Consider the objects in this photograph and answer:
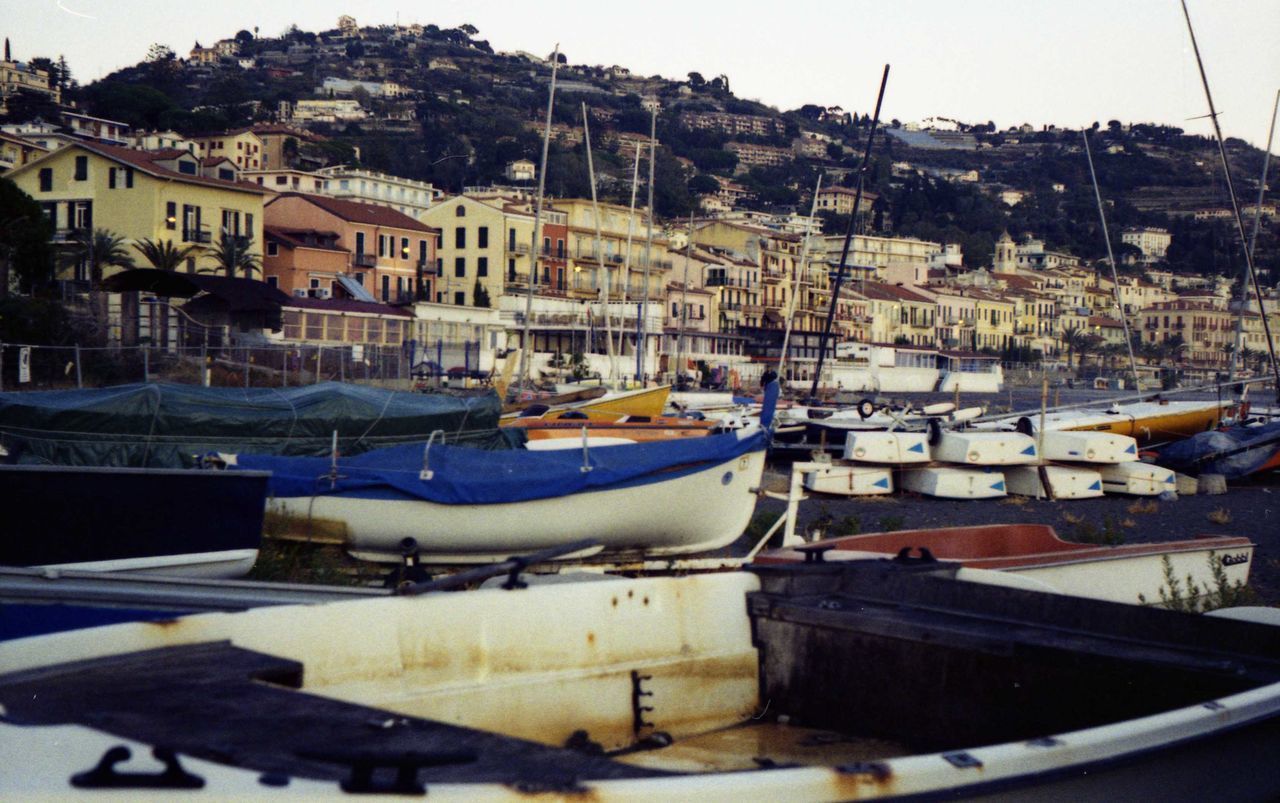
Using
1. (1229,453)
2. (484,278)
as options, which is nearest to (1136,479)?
(1229,453)

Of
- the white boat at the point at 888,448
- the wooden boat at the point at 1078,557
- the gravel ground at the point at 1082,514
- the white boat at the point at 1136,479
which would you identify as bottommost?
the gravel ground at the point at 1082,514

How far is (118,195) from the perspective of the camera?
190ft

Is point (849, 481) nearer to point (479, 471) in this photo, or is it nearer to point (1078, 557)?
point (479, 471)

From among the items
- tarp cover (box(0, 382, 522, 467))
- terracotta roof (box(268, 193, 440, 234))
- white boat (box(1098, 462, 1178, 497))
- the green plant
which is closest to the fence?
tarp cover (box(0, 382, 522, 467))

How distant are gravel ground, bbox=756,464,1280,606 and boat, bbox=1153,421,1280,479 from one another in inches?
54.9

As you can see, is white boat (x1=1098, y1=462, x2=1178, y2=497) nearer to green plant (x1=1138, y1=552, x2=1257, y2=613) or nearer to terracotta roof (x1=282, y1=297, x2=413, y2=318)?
green plant (x1=1138, y1=552, x2=1257, y2=613)

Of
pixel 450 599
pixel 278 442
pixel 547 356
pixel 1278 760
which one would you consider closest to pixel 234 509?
pixel 278 442

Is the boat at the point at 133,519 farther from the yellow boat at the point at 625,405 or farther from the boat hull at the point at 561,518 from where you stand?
the yellow boat at the point at 625,405

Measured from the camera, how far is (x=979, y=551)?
11.3 meters

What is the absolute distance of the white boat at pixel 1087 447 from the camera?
80.7 ft

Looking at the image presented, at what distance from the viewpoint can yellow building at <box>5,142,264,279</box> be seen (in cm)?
5759

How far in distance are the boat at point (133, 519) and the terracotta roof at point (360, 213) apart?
63.0 m

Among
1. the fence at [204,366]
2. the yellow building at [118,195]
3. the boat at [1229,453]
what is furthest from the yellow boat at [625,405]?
the yellow building at [118,195]

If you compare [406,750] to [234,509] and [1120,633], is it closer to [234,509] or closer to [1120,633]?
[1120,633]
